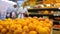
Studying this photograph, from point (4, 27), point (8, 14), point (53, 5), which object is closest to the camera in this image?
point (4, 27)

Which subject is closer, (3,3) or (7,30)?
(7,30)

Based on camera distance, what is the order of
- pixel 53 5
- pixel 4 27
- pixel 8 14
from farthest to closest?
pixel 53 5 → pixel 8 14 → pixel 4 27

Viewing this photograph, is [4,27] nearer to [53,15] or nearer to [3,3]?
[3,3]

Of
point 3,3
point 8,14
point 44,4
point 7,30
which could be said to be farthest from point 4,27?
point 44,4

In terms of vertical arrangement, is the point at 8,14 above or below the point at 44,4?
below

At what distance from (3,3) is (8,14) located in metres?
0.31

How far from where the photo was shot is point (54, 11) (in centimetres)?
589

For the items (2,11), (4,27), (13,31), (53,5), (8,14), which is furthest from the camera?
(53,5)

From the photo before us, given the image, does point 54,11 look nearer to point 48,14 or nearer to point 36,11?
point 48,14

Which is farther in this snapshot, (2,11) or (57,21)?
(57,21)

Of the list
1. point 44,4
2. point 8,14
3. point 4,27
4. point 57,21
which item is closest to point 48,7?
point 44,4

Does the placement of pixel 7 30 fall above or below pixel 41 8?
below

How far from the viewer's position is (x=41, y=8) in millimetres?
5852

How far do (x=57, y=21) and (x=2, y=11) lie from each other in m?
4.40
